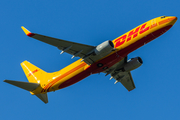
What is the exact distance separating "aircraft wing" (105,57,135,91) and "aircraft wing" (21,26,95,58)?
337 inches

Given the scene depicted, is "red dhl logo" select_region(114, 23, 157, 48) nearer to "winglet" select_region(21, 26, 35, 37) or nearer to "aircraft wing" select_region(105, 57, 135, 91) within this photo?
"aircraft wing" select_region(105, 57, 135, 91)

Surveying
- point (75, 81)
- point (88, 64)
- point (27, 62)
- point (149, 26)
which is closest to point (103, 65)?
point (88, 64)

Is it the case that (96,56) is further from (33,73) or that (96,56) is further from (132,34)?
(33,73)

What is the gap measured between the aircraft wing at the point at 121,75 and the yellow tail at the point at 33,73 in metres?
12.2

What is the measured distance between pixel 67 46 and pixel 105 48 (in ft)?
19.1

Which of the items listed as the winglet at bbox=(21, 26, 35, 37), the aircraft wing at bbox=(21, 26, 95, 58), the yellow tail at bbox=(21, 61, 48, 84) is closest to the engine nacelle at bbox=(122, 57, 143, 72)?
the aircraft wing at bbox=(21, 26, 95, 58)

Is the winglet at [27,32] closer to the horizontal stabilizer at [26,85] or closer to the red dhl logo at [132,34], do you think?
the horizontal stabilizer at [26,85]

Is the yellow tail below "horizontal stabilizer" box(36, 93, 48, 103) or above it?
above

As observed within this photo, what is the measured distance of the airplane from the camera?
38.0 m

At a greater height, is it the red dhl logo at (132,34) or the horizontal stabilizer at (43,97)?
the red dhl logo at (132,34)

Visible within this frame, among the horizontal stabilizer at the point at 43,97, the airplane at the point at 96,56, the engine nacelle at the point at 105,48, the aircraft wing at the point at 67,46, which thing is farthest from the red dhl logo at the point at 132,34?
the horizontal stabilizer at the point at 43,97

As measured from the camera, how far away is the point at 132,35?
39156 millimetres

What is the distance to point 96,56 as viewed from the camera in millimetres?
40125

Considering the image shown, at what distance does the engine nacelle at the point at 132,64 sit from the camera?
45.7 meters
